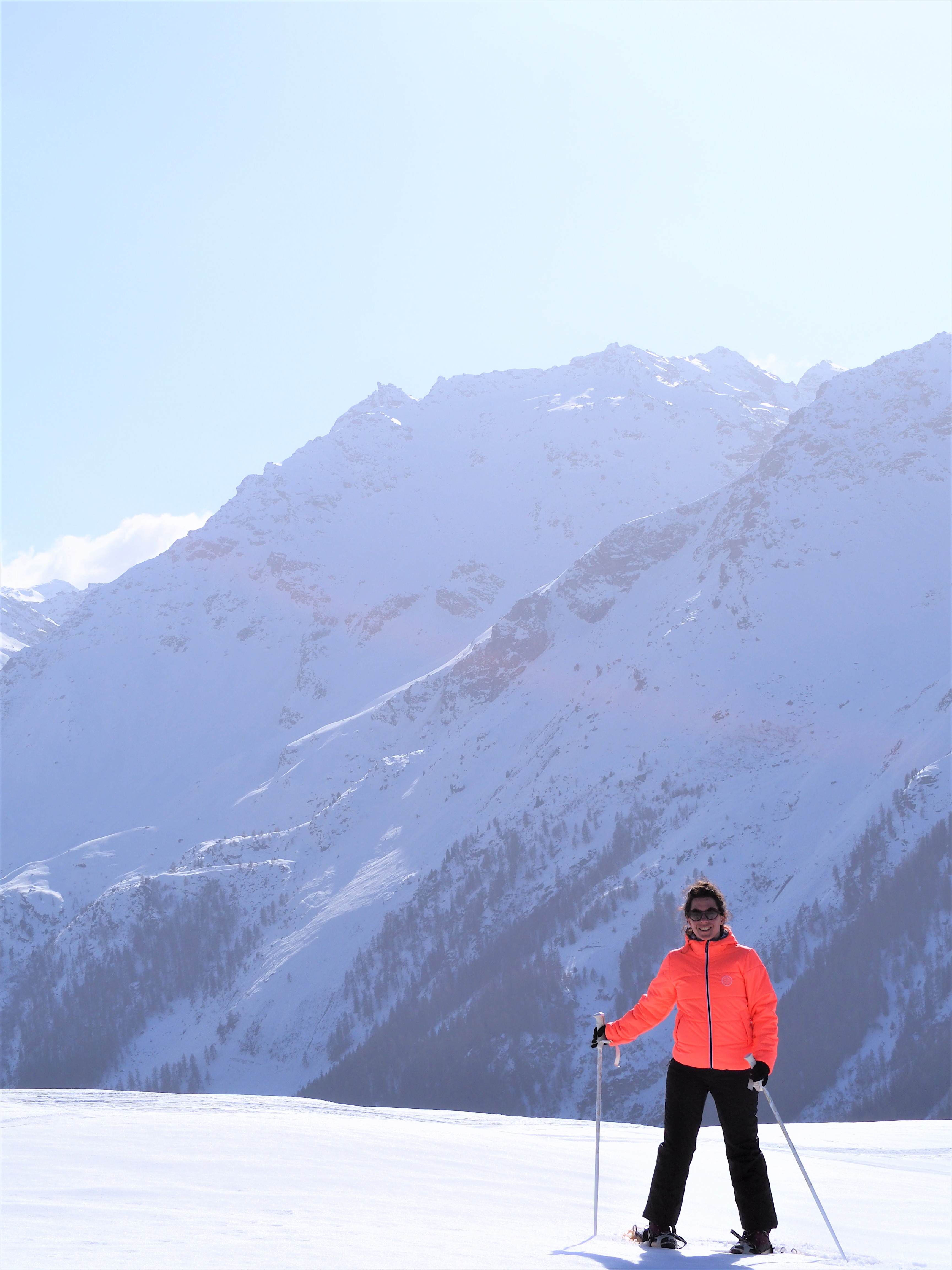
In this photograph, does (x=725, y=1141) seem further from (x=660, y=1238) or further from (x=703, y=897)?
(x=703, y=897)

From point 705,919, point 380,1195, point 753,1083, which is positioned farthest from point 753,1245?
point 380,1195

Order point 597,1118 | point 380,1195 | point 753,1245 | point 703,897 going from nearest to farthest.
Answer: point 753,1245
point 703,897
point 597,1118
point 380,1195

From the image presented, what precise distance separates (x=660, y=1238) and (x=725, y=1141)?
0.96 meters

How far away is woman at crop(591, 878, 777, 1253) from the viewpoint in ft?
28.9

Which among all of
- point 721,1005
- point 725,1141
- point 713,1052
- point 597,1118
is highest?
point 721,1005

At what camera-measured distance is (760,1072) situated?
8797 millimetres

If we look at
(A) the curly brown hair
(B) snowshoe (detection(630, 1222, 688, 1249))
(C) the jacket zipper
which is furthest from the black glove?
(B) snowshoe (detection(630, 1222, 688, 1249))

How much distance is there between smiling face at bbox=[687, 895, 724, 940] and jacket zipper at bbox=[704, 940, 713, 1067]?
91 mm

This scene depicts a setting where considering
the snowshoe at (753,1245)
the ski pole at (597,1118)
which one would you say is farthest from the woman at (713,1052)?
the ski pole at (597,1118)

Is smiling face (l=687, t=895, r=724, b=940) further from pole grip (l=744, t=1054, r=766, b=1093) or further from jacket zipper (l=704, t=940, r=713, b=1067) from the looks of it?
pole grip (l=744, t=1054, r=766, b=1093)

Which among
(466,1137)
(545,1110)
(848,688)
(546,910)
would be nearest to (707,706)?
(848,688)

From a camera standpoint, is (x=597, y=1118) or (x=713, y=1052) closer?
(x=713, y=1052)

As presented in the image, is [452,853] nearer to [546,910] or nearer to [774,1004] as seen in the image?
[546,910]

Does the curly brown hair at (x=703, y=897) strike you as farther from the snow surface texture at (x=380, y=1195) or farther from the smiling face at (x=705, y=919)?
the snow surface texture at (x=380, y=1195)
